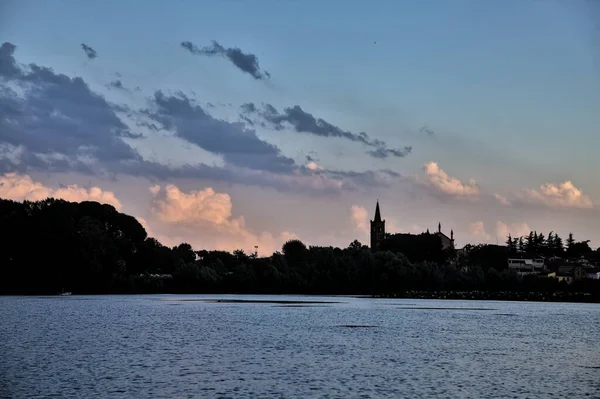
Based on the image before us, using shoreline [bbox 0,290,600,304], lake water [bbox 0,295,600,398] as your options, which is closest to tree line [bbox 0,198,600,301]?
shoreline [bbox 0,290,600,304]

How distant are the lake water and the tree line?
76.2 m

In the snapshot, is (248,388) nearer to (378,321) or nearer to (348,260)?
(378,321)

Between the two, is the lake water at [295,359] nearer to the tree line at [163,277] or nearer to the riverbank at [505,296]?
the riverbank at [505,296]

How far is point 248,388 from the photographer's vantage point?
108ft

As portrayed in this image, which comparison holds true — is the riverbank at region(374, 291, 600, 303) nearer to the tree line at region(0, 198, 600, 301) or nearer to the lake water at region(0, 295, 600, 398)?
the tree line at region(0, 198, 600, 301)

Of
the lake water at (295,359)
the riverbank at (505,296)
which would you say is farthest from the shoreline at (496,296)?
the lake water at (295,359)

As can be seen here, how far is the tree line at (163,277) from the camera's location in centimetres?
15062

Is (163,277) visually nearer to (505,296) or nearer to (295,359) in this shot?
(505,296)

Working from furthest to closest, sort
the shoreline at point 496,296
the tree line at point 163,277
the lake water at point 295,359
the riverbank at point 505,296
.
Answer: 1. the tree line at point 163,277
2. the shoreline at point 496,296
3. the riverbank at point 505,296
4. the lake water at point 295,359

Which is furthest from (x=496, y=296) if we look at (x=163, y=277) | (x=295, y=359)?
(x=295, y=359)

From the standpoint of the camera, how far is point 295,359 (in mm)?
44188

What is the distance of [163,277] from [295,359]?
136 meters

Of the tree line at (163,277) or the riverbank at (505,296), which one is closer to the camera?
the riverbank at (505,296)

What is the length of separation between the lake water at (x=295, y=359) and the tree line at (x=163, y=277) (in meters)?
76.2
